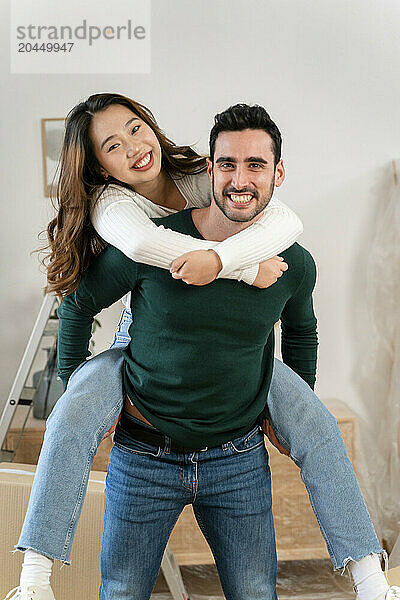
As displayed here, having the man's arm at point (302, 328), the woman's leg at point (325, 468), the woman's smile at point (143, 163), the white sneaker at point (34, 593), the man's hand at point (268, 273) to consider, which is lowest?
the white sneaker at point (34, 593)

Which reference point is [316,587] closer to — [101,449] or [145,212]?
[101,449]

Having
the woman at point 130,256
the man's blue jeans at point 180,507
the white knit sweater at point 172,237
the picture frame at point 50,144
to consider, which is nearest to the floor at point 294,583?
the man's blue jeans at point 180,507

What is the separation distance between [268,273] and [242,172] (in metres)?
0.19

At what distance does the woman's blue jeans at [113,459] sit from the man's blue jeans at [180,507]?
71 millimetres

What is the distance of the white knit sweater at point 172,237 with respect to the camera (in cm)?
126

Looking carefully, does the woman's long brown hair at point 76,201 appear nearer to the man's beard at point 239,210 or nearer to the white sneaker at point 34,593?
the man's beard at point 239,210

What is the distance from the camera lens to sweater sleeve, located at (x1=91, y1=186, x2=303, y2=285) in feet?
4.12

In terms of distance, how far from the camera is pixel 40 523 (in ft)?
4.11

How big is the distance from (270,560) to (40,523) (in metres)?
0.47

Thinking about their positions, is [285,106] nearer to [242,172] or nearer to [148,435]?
[242,172]

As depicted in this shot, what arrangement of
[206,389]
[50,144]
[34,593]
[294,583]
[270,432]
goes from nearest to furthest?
1. [34,593]
2. [206,389]
3. [270,432]
4. [294,583]
5. [50,144]

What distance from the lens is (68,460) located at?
1290mm

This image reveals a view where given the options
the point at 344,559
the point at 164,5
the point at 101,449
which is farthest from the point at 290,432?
the point at 164,5

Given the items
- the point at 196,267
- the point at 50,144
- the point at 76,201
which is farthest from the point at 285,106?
the point at 196,267
